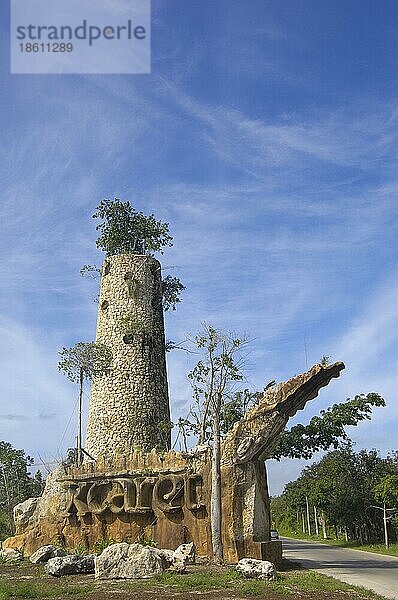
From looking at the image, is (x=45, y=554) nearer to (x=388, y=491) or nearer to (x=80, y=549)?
(x=80, y=549)

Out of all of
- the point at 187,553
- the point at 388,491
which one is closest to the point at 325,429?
the point at 388,491

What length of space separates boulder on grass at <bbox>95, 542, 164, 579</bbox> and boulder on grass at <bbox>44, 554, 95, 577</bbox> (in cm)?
106

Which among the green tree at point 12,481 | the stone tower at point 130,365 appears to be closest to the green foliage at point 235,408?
the stone tower at point 130,365

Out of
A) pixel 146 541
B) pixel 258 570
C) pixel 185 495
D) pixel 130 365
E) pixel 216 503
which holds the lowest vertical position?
pixel 258 570

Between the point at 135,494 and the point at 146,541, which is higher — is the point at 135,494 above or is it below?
above

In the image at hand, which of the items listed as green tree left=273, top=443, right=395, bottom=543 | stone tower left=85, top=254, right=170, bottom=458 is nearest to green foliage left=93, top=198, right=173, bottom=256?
stone tower left=85, top=254, right=170, bottom=458

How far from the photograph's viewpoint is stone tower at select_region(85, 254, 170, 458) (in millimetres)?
29141

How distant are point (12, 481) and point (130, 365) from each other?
16095 millimetres

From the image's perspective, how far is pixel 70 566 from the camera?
50.8 ft

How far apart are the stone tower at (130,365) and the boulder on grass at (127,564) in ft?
44.0

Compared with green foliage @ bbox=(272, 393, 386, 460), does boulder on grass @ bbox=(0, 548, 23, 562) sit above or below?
below

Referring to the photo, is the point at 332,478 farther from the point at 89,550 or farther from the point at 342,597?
the point at 342,597

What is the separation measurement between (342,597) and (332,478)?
1313 inches

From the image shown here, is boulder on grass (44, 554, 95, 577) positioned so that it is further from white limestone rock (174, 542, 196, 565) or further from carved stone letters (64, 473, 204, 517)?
carved stone letters (64, 473, 204, 517)
